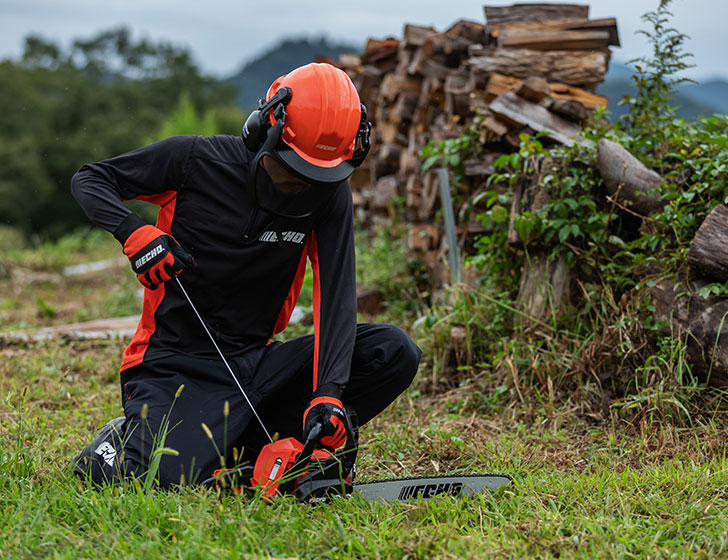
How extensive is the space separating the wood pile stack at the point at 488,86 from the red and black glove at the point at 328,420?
7.22 feet

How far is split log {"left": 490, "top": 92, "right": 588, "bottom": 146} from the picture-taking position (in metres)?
4.17

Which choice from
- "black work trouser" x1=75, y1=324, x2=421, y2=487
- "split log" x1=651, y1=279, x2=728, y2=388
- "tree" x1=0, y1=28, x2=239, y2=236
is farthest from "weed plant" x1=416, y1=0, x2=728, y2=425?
"tree" x1=0, y1=28, x2=239, y2=236

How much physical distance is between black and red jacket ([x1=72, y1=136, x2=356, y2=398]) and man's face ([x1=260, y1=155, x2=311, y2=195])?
136mm

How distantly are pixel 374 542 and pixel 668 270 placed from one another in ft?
6.66

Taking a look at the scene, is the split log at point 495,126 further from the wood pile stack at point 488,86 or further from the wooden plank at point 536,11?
the wooden plank at point 536,11

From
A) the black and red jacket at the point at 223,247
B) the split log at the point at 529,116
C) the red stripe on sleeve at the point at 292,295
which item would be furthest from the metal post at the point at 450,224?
the black and red jacket at the point at 223,247

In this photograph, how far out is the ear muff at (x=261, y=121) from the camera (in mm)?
2287

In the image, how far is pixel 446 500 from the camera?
2.17 meters

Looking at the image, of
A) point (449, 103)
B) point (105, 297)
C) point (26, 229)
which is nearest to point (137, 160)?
point (449, 103)

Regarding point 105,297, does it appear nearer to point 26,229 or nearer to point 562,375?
point 562,375

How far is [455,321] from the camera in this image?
12.8 ft

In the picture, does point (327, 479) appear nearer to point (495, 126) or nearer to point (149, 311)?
point (149, 311)

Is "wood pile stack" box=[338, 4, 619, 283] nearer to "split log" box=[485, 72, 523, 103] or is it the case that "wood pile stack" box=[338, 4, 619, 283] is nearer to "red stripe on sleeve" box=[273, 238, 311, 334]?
"split log" box=[485, 72, 523, 103]

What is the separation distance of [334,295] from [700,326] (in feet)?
5.32
